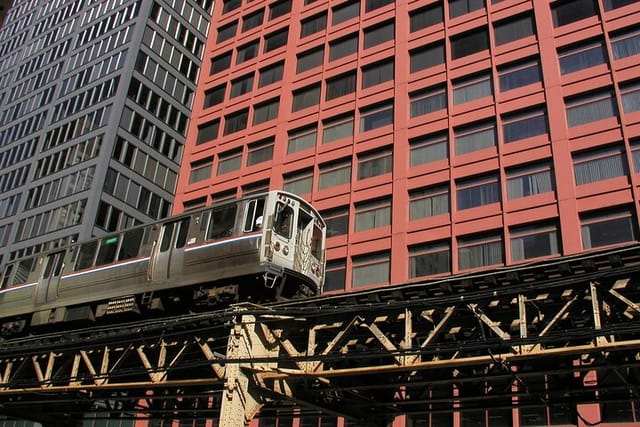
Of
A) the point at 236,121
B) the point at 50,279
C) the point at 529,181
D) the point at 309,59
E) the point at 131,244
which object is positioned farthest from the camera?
the point at 236,121

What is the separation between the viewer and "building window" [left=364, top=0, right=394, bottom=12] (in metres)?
40.6

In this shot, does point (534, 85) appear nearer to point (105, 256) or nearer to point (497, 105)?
point (497, 105)

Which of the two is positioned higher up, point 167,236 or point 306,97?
point 306,97

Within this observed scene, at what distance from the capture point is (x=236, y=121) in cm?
4472

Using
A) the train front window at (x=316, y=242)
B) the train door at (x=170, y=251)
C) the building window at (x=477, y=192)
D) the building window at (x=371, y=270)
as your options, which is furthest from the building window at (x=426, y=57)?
the train door at (x=170, y=251)

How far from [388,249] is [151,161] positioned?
28686mm

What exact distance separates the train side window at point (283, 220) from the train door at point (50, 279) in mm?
10892

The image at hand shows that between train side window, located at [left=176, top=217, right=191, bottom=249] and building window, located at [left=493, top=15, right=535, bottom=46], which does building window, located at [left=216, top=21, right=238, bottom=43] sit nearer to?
building window, located at [left=493, top=15, right=535, bottom=46]

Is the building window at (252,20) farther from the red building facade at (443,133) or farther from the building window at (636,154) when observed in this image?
the building window at (636,154)

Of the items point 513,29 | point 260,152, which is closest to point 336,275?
point 260,152

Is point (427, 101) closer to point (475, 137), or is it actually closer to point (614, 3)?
point (475, 137)

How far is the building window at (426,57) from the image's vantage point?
36281 millimetres

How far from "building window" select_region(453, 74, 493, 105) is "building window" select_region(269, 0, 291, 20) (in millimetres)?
17441

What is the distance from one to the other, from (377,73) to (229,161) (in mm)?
11953
